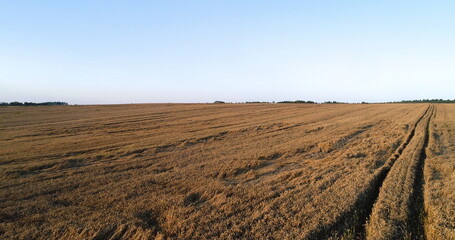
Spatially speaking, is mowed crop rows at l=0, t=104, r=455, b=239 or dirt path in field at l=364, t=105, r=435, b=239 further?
mowed crop rows at l=0, t=104, r=455, b=239

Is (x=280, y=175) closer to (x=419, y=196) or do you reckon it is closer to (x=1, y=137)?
(x=419, y=196)

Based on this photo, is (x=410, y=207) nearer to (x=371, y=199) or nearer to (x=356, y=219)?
(x=371, y=199)

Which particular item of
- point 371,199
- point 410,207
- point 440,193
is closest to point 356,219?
point 371,199

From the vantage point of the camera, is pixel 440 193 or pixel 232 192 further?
pixel 232 192

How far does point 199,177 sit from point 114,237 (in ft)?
10.3

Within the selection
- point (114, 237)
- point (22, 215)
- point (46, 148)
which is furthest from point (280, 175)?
point (46, 148)

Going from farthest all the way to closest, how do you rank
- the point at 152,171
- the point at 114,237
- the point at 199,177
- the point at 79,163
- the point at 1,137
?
1. the point at 1,137
2. the point at 79,163
3. the point at 152,171
4. the point at 199,177
5. the point at 114,237

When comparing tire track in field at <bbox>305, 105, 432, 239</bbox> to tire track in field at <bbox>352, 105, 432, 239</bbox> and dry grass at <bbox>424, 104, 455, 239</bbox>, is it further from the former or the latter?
dry grass at <bbox>424, 104, 455, 239</bbox>

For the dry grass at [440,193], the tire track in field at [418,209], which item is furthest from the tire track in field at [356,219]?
the dry grass at [440,193]

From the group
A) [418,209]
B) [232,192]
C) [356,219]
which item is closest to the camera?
[356,219]

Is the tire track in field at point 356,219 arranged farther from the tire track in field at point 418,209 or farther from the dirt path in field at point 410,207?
the tire track in field at point 418,209

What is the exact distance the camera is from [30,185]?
6.72m

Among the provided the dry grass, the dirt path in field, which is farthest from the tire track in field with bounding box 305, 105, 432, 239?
the dry grass

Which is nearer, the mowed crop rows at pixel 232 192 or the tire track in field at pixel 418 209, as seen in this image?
the tire track in field at pixel 418 209
